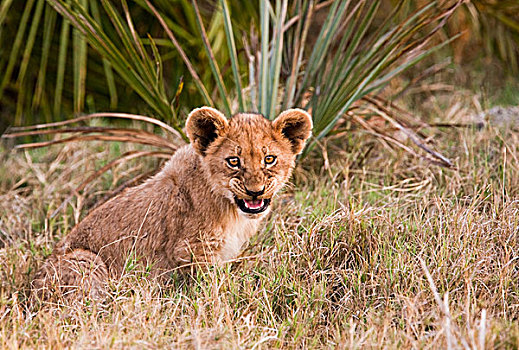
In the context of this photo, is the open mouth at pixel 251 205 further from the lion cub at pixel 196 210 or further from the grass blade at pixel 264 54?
the grass blade at pixel 264 54

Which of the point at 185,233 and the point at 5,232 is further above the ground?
the point at 185,233

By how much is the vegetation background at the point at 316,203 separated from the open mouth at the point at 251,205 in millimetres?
340

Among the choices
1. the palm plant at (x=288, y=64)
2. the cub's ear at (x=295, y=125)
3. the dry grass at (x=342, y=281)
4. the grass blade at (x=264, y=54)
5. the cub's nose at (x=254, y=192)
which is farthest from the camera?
the grass blade at (x=264, y=54)

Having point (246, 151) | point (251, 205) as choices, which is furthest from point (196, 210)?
point (246, 151)

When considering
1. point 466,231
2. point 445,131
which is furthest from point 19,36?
point 466,231

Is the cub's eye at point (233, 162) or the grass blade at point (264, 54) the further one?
the grass blade at point (264, 54)

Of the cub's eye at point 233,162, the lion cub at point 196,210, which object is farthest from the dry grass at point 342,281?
the cub's eye at point 233,162

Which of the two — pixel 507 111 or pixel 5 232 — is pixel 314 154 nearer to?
pixel 507 111

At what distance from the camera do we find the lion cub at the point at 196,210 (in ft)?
10.8

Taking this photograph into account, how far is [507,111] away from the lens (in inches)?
212

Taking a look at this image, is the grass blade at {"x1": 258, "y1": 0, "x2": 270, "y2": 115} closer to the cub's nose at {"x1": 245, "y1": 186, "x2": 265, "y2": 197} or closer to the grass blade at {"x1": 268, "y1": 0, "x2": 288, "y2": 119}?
the grass blade at {"x1": 268, "y1": 0, "x2": 288, "y2": 119}

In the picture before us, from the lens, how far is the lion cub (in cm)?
329

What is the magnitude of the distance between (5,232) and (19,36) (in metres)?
2.05

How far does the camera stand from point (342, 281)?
131 inches
